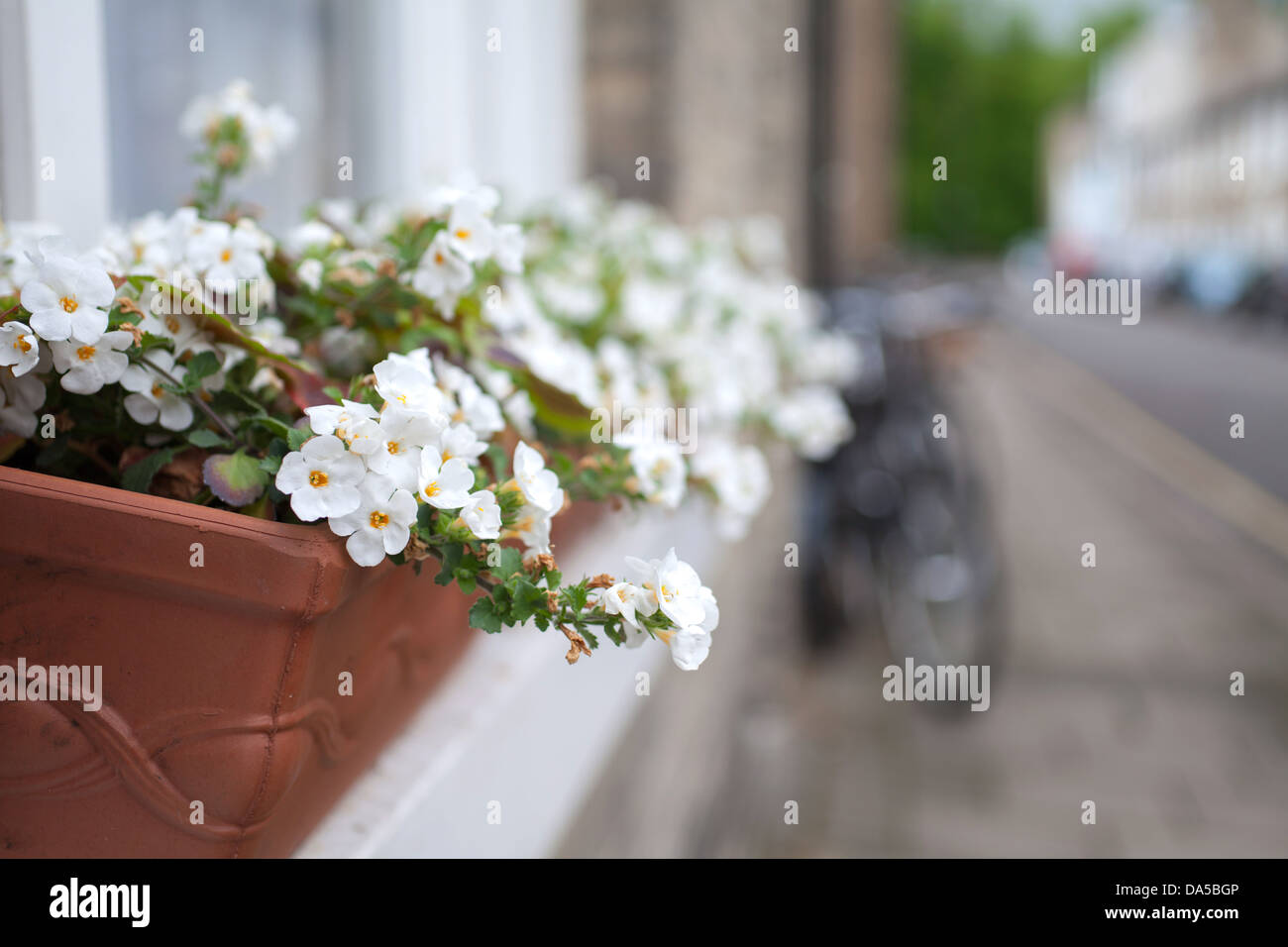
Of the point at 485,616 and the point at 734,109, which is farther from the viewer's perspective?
the point at 734,109

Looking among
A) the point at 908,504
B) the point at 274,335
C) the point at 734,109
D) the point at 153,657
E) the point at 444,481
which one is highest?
the point at 734,109

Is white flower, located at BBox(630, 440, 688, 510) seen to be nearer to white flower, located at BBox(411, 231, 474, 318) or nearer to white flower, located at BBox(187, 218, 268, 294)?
white flower, located at BBox(411, 231, 474, 318)

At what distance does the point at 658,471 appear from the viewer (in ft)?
2.98

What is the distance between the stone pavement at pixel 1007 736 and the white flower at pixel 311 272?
92 centimetres

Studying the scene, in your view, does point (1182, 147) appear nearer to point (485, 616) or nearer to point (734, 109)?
point (734, 109)

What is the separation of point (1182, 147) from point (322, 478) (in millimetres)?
34935

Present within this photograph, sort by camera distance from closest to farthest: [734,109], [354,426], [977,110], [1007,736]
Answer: [354,426], [734,109], [1007,736], [977,110]

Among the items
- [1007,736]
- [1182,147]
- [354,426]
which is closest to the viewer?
[354,426]

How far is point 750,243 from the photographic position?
2.43 metres

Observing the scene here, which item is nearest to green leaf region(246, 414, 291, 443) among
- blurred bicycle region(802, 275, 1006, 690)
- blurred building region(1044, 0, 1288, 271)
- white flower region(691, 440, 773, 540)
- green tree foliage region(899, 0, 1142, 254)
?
white flower region(691, 440, 773, 540)

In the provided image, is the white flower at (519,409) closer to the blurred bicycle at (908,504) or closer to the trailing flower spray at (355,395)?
the trailing flower spray at (355,395)

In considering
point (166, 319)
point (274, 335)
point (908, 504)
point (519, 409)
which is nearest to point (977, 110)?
point (908, 504)

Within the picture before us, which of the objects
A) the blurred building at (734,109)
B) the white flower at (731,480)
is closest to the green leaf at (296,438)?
the white flower at (731,480)
